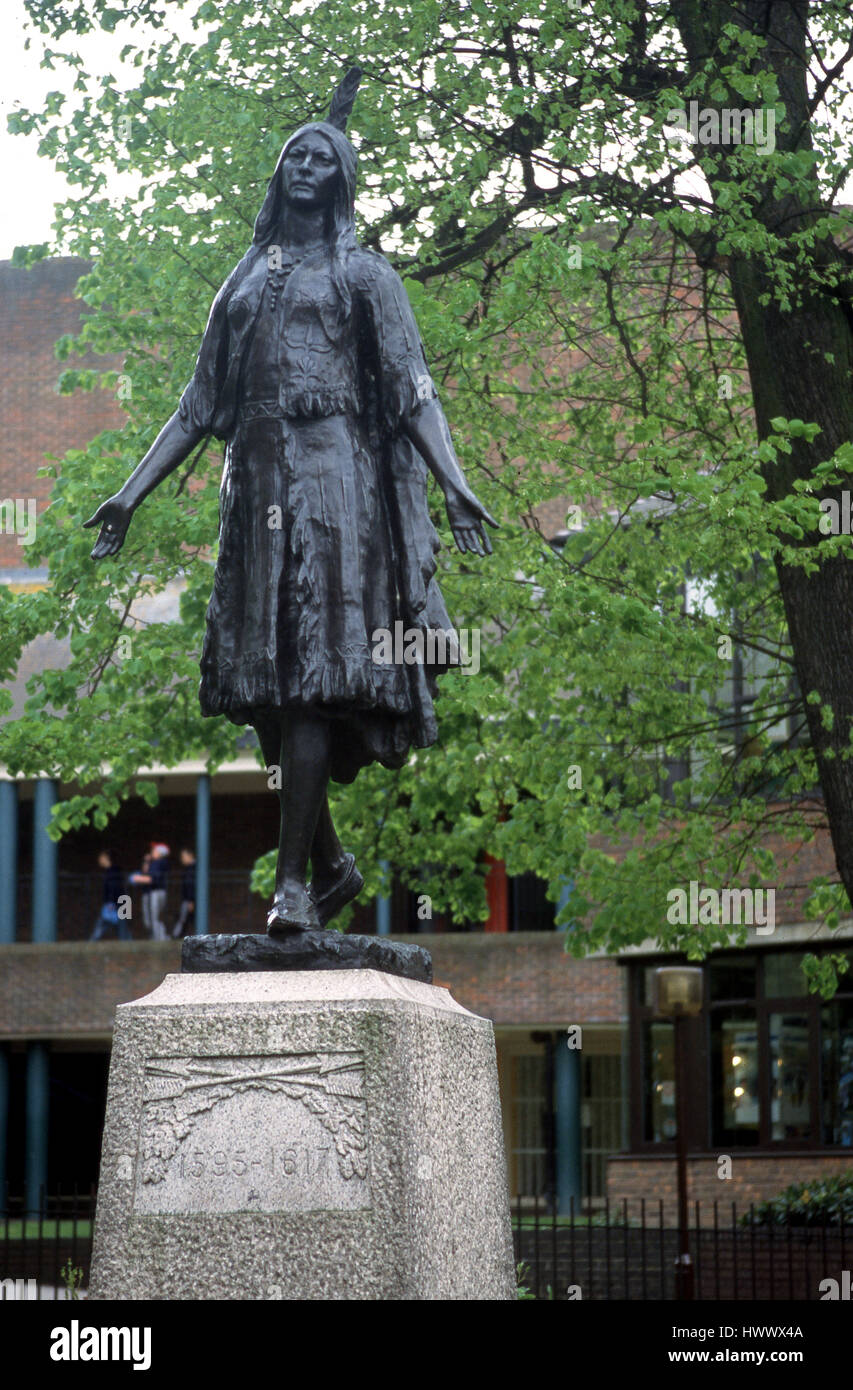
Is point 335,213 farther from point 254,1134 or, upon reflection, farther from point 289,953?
point 254,1134

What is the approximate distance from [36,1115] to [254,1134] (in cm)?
2905

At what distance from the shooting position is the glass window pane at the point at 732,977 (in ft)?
90.6

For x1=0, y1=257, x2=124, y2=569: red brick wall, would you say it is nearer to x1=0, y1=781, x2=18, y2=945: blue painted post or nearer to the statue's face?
x1=0, y1=781, x2=18, y2=945: blue painted post

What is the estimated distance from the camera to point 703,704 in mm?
15828

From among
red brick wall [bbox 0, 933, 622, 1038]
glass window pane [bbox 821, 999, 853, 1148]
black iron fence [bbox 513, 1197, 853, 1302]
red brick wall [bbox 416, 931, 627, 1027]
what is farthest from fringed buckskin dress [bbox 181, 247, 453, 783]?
red brick wall [bbox 416, 931, 627, 1027]

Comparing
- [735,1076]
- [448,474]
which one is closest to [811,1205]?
[735,1076]

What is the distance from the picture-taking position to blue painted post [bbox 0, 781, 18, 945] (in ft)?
115

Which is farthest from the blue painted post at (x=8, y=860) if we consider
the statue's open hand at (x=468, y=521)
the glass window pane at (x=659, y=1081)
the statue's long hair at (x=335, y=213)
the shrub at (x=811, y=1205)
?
the statue's open hand at (x=468, y=521)

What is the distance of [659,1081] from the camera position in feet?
93.9

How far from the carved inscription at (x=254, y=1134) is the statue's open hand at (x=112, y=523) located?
1796 millimetres

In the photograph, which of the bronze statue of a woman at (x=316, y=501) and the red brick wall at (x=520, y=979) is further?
the red brick wall at (x=520, y=979)

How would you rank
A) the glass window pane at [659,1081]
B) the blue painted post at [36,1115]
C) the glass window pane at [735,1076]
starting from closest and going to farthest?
the glass window pane at [735,1076], the glass window pane at [659,1081], the blue painted post at [36,1115]

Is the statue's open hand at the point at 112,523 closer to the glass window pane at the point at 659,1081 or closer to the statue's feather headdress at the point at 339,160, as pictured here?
the statue's feather headdress at the point at 339,160
